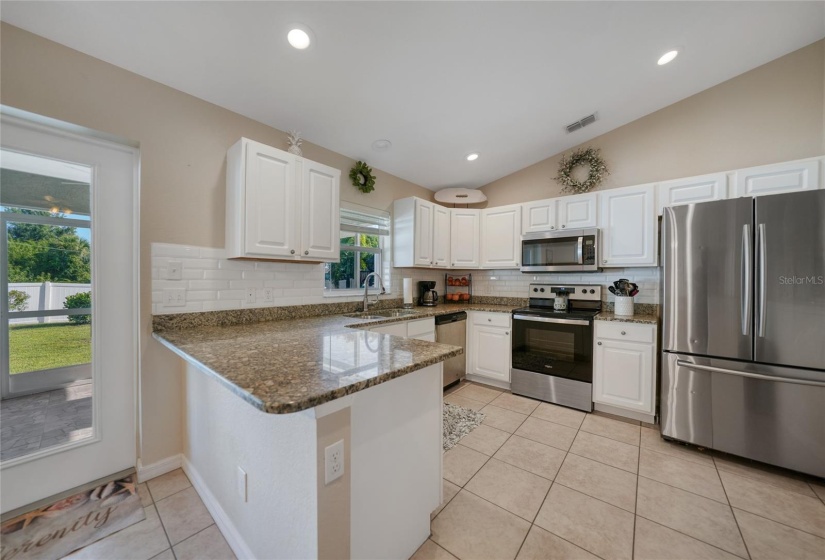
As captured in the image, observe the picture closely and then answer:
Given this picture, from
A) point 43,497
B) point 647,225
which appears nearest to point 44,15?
point 43,497

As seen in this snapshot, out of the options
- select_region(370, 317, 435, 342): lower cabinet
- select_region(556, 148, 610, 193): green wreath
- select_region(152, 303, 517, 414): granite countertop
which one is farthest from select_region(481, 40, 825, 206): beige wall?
select_region(152, 303, 517, 414): granite countertop

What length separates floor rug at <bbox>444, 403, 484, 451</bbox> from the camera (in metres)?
2.38

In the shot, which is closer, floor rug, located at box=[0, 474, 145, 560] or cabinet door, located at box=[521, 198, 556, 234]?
floor rug, located at box=[0, 474, 145, 560]

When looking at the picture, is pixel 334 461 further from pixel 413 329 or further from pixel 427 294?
pixel 427 294

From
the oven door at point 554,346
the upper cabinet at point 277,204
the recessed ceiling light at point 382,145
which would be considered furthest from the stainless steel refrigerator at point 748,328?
the upper cabinet at point 277,204

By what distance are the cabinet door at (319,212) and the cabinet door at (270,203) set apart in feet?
0.26

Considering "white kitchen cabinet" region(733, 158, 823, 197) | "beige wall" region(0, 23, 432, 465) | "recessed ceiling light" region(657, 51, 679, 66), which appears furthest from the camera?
"recessed ceiling light" region(657, 51, 679, 66)

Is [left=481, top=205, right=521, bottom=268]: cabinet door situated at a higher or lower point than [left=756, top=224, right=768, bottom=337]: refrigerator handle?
higher

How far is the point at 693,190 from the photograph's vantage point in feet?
8.51

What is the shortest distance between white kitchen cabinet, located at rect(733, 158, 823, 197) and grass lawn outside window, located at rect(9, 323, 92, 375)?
188 inches

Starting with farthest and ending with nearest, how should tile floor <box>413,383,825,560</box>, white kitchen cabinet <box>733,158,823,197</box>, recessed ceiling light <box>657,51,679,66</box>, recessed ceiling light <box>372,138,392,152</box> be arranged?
recessed ceiling light <box>372,138,392,152</box>, recessed ceiling light <box>657,51,679,66</box>, white kitchen cabinet <box>733,158,823,197</box>, tile floor <box>413,383,825,560</box>

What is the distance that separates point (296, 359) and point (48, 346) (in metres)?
1.70

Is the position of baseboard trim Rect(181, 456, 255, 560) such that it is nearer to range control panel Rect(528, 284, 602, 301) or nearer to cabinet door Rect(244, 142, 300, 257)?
cabinet door Rect(244, 142, 300, 257)

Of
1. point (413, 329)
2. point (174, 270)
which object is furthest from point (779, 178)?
point (174, 270)
